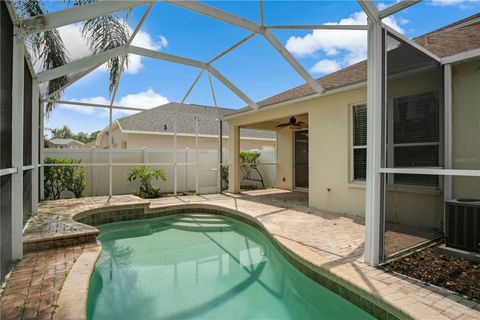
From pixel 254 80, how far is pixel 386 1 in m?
6.24

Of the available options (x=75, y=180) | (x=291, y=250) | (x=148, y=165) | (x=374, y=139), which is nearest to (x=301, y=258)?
(x=291, y=250)

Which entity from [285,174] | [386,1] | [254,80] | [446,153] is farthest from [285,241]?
[285,174]

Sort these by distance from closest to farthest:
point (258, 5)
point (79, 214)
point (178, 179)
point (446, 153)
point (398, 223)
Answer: point (398, 223) < point (446, 153) < point (258, 5) < point (79, 214) < point (178, 179)

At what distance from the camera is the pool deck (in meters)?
2.83

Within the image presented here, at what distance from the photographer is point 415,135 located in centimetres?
461

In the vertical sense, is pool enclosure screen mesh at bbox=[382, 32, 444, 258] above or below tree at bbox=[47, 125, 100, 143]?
below

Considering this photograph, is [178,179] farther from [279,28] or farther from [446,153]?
[446,153]

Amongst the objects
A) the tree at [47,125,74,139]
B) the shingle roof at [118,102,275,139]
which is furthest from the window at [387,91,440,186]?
the tree at [47,125,74,139]

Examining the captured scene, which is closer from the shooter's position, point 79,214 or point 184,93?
point 79,214

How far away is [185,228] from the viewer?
7754 millimetres

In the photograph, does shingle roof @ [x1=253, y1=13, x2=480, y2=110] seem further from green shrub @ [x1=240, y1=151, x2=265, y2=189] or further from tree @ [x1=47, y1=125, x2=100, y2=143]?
tree @ [x1=47, y1=125, x2=100, y2=143]

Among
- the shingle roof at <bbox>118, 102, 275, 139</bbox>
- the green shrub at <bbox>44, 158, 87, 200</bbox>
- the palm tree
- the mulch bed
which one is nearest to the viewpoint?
the mulch bed

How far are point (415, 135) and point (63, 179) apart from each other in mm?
10660

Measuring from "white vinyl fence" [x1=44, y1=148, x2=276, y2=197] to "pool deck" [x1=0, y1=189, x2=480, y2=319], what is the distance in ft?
10.9
